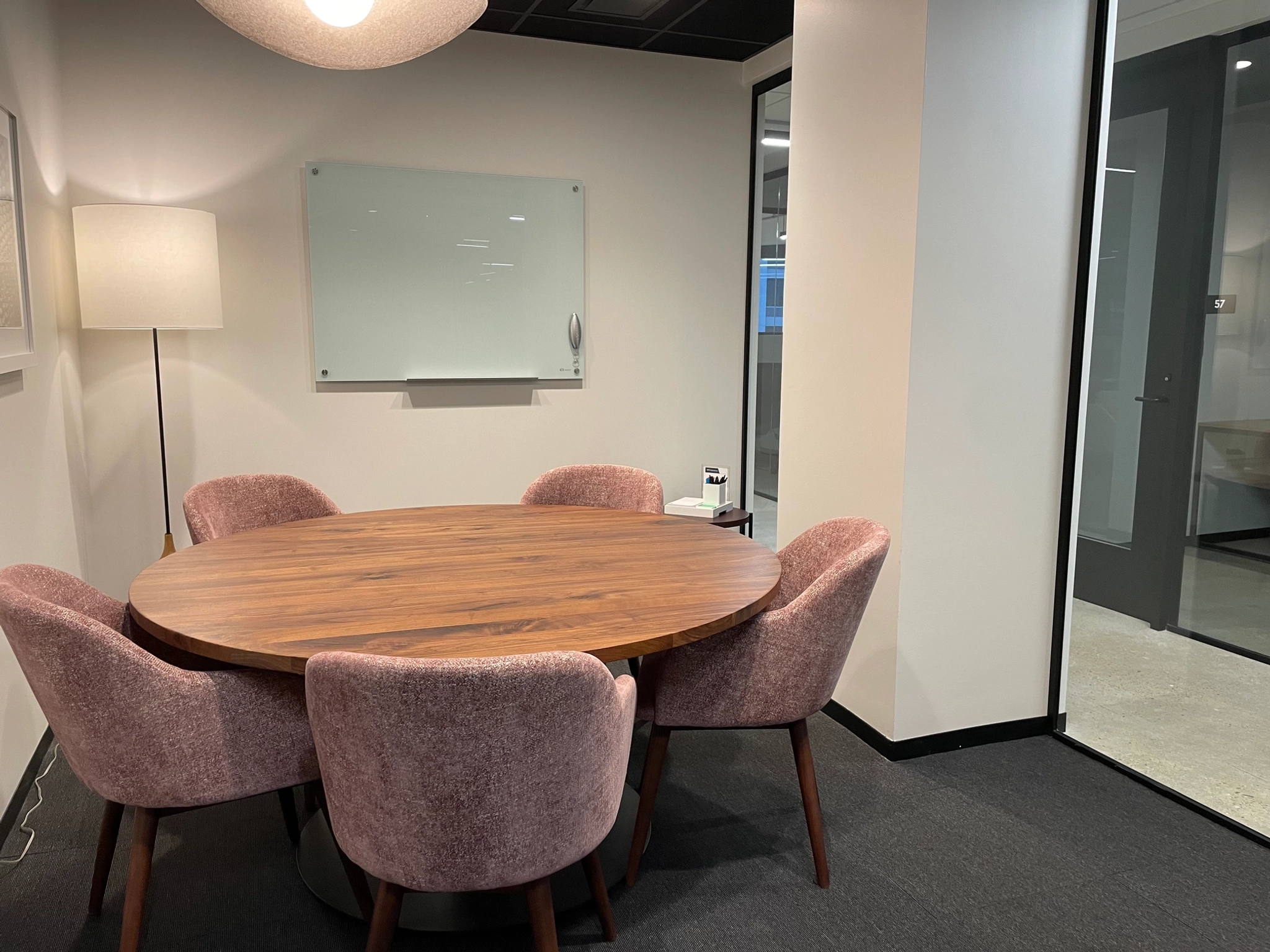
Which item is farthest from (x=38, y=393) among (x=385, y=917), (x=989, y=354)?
(x=989, y=354)

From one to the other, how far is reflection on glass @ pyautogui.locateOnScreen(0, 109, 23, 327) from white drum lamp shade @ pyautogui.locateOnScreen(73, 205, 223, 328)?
54cm

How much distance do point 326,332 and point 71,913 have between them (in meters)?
2.70

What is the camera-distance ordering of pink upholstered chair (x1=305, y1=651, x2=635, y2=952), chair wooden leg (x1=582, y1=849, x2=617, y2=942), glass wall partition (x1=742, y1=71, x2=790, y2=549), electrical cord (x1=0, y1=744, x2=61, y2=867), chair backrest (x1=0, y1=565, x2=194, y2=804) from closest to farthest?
pink upholstered chair (x1=305, y1=651, x2=635, y2=952), chair backrest (x1=0, y1=565, x2=194, y2=804), chair wooden leg (x1=582, y1=849, x2=617, y2=942), electrical cord (x1=0, y1=744, x2=61, y2=867), glass wall partition (x1=742, y1=71, x2=790, y2=549)

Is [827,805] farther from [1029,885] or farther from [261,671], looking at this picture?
[261,671]

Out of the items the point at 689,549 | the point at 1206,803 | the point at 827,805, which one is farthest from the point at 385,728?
the point at 1206,803

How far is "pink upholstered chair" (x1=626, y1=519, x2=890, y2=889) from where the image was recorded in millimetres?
1962

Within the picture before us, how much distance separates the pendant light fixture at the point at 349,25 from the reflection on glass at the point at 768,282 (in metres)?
2.75

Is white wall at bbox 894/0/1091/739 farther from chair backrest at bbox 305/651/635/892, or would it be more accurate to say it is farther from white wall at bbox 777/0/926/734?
chair backrest at bbox 305/651/635/892

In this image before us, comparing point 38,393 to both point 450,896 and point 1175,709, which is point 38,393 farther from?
point 1175,709

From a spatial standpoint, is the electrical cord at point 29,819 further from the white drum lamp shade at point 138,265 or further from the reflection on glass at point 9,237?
the white drum lamp shade at point 138,265

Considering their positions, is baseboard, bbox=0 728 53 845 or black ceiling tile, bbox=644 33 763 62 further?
black ceiling tile, bbox=644 33 763 62

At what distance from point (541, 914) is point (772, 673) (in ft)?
2.30

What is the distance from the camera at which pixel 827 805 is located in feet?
8.30

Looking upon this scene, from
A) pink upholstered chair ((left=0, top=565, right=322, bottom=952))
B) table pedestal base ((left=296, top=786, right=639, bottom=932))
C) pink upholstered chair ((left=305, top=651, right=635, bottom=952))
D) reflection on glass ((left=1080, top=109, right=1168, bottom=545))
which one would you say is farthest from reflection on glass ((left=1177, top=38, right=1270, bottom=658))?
pink upholstered chair ((left=0, top=565, right=322, bottom=952))
